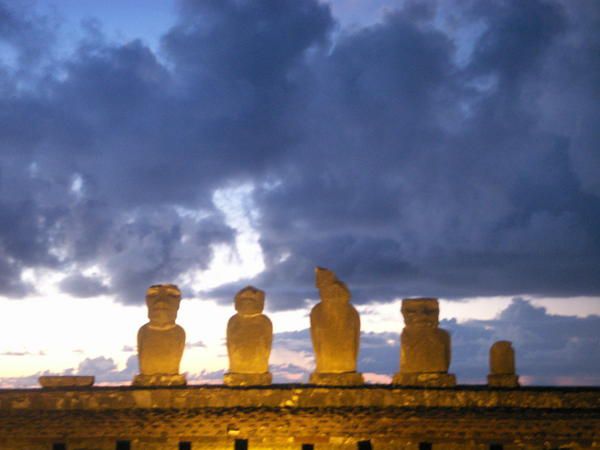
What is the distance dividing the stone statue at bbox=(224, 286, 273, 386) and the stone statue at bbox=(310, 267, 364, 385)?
1.06 m

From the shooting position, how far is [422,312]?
Result: 19516 mm

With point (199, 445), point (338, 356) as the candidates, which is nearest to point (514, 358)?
point (338, 356)

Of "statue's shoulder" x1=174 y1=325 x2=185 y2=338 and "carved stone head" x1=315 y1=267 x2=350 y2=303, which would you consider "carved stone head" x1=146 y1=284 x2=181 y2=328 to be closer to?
"statue's shoulder" x1=174 y1=325 x2=185 y2=338

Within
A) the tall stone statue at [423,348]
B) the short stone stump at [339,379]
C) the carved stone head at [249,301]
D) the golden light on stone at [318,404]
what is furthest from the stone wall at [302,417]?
the carved stone head at [249,301]

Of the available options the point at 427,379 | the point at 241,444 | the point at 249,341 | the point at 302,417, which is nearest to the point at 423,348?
the point at 427,379

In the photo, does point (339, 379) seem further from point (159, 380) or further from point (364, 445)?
point (159, 380)

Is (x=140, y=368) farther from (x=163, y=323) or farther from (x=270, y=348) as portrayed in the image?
(x=270, y=348)

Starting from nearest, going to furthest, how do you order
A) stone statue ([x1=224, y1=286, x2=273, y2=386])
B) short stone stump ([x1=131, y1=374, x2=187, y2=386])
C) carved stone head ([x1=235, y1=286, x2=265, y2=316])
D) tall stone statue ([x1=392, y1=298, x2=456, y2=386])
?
tall stone statue ([x1=392, y1=298, x2=456, y2=386]), stone statue ([x1=224, y1=286, x2=273, y2=386]), short stone stump ([x1=131, y1=374, x2=187, y2=386]), carved stone head ([x1=235, y1=286, x2=265, y2=316])

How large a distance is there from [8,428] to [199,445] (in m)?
4.11

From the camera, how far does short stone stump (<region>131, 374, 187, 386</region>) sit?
1962cm

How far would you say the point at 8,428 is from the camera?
1900 cm

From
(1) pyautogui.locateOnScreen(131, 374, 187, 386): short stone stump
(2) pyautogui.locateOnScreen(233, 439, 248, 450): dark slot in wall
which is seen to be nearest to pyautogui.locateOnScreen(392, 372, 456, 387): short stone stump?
(2) pyautogui.locateOnScreen(233, 439, 248, 450): dark slot in wall

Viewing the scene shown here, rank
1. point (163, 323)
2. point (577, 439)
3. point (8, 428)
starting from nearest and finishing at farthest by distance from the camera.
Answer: point (577, 439) → point (8, 428) → point (163, 323)

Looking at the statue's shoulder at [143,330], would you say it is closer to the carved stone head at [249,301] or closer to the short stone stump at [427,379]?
the carved stone head at [249,301]
